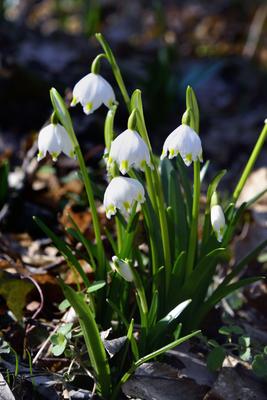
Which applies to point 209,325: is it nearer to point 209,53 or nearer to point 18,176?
point 18,176

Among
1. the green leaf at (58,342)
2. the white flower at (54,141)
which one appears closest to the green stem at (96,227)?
the white flower at (54,141)

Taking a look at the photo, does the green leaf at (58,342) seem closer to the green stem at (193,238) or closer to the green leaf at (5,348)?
the green leaf at (5,348)

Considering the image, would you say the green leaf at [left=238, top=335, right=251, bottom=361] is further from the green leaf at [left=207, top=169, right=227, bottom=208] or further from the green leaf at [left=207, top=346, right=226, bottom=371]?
the green leaf at [left=207, top=169, right=227, bottom=208]

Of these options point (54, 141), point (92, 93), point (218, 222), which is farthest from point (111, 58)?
point (218, 222)

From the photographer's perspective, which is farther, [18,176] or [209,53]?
[209,53]

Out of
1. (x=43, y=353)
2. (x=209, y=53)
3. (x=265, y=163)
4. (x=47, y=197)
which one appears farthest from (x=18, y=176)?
(x=209, y=53)

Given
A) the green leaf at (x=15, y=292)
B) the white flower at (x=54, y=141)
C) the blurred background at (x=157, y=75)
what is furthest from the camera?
the blurred background at (x=157, y=75)

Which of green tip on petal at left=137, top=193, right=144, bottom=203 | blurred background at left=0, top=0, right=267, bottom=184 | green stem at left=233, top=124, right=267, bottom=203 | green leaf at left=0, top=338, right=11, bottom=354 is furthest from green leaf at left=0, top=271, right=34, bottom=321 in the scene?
blurred background at left=0, top=0, right=267, bottom=184
